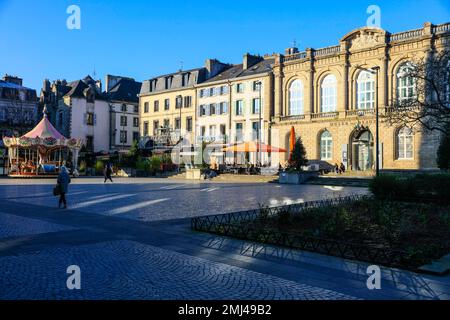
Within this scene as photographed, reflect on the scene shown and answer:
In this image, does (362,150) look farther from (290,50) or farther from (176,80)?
(176,80)

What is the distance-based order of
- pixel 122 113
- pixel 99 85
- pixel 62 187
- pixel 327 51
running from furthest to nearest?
pixel 99 85
pixel 122 113
pixel 327 51
pixel 62 187

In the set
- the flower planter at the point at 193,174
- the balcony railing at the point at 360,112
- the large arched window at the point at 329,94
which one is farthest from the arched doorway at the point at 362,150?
the flower planter at the point at 193,174

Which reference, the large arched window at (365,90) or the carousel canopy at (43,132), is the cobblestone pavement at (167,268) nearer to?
the carousel canopy at (43,132)

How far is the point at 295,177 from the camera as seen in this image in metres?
33.1

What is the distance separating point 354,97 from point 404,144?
696cm

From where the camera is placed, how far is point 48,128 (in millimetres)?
41156

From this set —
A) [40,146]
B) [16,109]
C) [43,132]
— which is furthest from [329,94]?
[16,109]

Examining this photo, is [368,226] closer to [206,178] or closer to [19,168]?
[206,178]

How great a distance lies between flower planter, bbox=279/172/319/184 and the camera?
3303cm

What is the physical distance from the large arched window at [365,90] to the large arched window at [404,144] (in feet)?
13.3

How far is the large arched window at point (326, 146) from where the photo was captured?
139 feet

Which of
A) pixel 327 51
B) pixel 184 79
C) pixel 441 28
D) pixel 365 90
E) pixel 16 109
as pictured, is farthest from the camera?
pixel 16 109

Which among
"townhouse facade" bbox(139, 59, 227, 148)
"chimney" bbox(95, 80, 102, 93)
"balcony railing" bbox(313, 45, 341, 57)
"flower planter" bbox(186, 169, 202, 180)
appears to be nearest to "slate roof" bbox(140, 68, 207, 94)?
"townhouse facade" bbox(139, 59, 227, 148)
